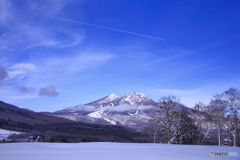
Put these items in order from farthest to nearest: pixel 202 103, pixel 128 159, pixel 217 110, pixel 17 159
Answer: pixel 202 103 < pixel 217 110 < pixel 128 159 < pixel 17 159

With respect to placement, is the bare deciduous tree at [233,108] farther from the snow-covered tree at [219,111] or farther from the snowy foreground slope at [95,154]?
the snowy foreground slope at [95,154]

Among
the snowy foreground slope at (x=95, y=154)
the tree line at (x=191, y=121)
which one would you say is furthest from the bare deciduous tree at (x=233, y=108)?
the snowy foreground slope at (x=95, y=154)

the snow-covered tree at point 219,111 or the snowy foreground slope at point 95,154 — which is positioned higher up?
the snow-covered tree at point 219,111

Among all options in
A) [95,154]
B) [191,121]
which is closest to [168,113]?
[191,121]

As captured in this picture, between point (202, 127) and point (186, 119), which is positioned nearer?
point (186, 119)

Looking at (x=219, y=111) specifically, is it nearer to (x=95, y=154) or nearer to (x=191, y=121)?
(x=191, y=121)

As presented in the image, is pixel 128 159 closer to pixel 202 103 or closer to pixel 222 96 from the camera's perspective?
pixel 222 96

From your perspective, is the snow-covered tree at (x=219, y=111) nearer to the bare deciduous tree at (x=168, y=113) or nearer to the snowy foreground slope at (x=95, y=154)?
the bare deciduous tree at (x=168, y=113)

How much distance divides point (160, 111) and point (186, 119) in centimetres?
554

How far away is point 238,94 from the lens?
32.3m

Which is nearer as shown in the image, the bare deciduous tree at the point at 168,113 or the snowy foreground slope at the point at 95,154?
the snowy foreground slope at the point at 95,154

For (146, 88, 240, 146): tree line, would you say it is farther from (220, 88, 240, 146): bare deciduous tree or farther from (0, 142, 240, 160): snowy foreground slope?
(0, 142, 240, 160): snowy foreground slope

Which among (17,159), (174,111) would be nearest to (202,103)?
(174,111)

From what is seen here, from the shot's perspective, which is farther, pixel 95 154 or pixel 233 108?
pixel 233 108
